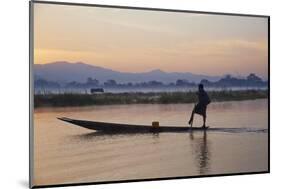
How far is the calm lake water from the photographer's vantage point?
11.3ft

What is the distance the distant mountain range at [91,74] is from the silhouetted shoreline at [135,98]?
0.11m

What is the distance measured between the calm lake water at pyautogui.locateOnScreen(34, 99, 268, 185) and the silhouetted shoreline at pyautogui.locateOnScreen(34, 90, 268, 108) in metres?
0.04

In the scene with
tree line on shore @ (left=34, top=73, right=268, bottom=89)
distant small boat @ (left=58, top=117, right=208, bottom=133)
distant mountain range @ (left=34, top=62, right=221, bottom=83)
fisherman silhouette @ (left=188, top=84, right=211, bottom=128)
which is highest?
distant mountain range @ (left=34, top=62, right=221, bottom=83)

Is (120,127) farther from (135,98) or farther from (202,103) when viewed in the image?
(202,103)

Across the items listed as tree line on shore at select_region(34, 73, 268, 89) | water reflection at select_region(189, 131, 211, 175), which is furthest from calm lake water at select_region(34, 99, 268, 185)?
tree line on shore at select_region(34, 73, 268, 89)

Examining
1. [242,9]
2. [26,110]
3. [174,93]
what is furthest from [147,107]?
[242,9]

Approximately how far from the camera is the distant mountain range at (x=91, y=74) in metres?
3.41

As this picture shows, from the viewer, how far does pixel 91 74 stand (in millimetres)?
3521

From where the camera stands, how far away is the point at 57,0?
3.45 metres

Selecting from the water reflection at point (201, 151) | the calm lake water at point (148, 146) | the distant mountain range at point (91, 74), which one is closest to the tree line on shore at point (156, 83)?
the distant mountain range at point (91, 74)

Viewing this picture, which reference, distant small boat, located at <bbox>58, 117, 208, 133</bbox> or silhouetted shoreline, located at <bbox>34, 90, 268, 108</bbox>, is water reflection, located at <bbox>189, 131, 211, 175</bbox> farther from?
silhouetted shoreline, located at <bbox>34, 90, 268, 108</bbox>

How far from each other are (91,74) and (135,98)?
Result: 392 millimetres

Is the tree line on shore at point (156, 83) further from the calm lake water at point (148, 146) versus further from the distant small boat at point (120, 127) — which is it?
the distant small boat at point (120, 127)

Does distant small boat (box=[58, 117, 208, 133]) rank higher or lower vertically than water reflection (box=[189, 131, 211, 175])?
higher
